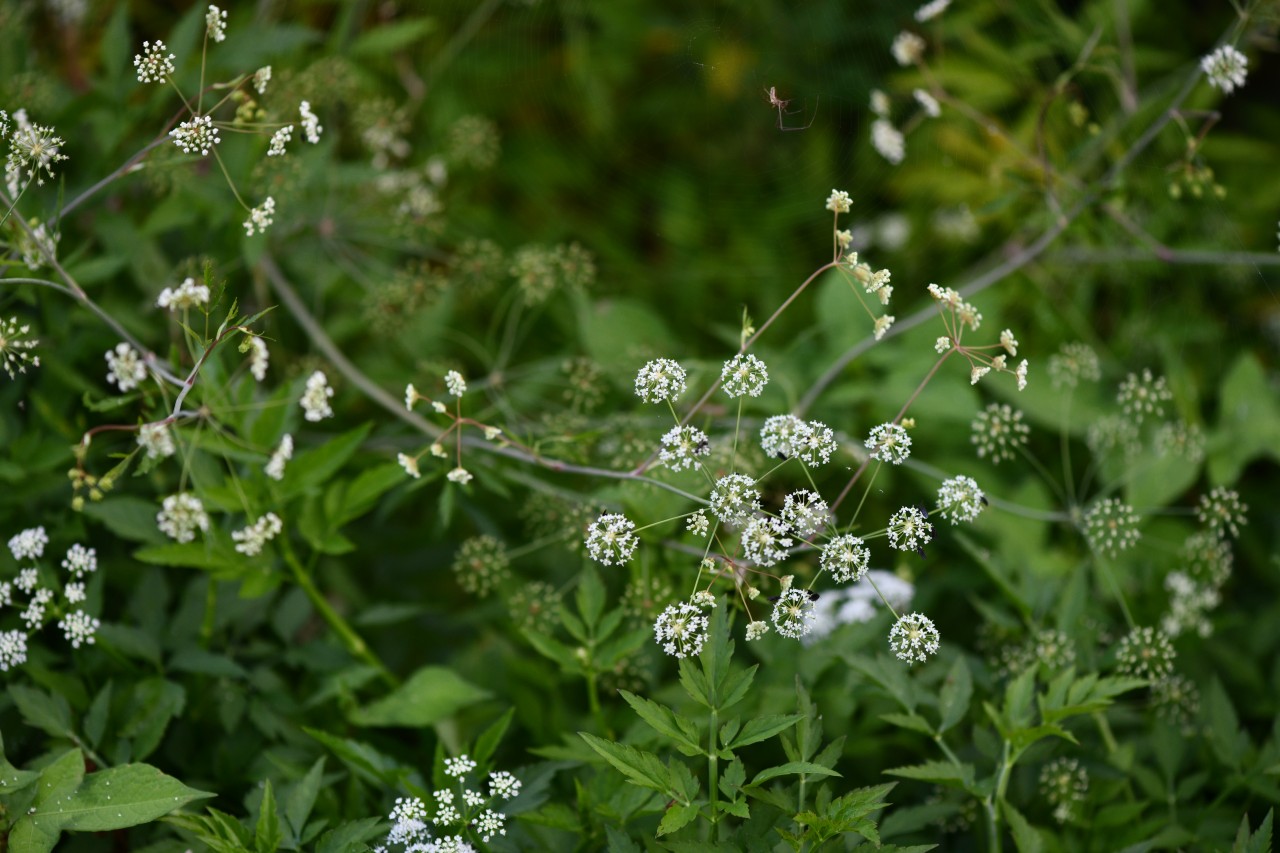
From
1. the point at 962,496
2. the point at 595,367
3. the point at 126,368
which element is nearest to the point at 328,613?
the point at 126,368

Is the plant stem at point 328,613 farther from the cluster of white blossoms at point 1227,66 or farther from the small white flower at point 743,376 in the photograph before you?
the cluster of white blossoms at point 1227,66

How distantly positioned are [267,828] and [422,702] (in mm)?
478

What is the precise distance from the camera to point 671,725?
1.45m

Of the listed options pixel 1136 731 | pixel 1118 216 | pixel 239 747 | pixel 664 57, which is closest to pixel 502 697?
pixel 239 747

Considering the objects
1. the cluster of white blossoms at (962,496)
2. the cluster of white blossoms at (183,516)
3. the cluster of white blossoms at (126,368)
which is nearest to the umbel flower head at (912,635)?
the cluster of white blossoms at (962,496)

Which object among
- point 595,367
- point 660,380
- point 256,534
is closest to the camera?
point 660,380

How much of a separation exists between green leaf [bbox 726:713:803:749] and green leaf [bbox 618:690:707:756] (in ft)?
0.17

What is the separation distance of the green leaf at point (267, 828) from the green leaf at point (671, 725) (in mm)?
577

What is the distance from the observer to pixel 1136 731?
86.7 inches

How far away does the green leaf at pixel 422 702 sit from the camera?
1.90 meters

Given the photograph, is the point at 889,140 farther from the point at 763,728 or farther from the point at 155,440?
the point at 155,440

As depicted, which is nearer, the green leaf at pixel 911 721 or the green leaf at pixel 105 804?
the green leaf at pixel 105 804

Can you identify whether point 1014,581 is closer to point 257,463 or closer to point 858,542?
point 858,542

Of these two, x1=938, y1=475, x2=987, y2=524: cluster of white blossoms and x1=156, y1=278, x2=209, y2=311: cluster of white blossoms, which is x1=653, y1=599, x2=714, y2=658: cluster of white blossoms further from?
x1=156, y1=278, x2=209, y2=311: cluster of white blossoms
